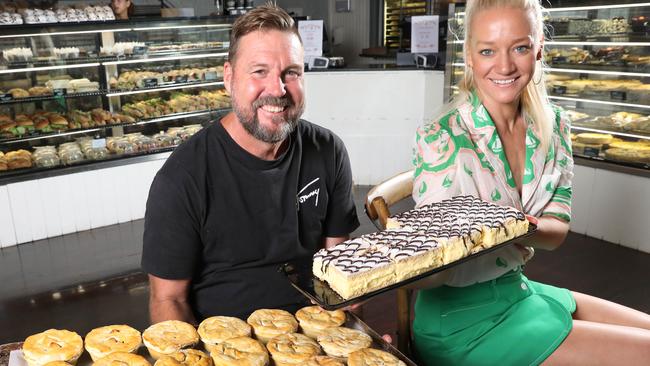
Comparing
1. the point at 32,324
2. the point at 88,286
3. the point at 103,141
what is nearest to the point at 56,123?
the point at 103,141

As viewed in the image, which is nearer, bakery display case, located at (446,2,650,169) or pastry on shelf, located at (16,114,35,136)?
bakery display case, located at (446,2,650,169)

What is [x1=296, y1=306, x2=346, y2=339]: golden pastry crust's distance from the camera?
4.65 feet

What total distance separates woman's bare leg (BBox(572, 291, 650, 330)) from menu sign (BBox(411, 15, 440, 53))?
4555mm

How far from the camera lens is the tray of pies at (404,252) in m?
1.28

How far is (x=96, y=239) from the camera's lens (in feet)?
16.7

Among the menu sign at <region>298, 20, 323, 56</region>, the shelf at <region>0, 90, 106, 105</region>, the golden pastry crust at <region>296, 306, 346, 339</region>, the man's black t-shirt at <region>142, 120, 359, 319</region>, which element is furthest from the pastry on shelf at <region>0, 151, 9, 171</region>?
the golden pastry crust at <region>296, 306, 346, 339</region>

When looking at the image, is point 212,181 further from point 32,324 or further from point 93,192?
point 93,192

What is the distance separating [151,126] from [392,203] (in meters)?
4.52

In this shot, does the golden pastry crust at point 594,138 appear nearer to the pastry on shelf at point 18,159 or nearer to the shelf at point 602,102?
the shelf at point 602,102

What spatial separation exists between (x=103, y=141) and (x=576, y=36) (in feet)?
14.9

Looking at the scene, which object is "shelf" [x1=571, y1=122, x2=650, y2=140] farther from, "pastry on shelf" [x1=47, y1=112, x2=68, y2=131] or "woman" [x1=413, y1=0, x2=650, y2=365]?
"pastry on shelf" [x1=47, y1=112, x2=68, y2=131]

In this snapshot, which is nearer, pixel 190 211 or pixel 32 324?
pixel 190 211

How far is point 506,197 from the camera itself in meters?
1.87

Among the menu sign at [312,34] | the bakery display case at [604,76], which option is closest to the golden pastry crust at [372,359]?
the bakery display case at [604,76]
